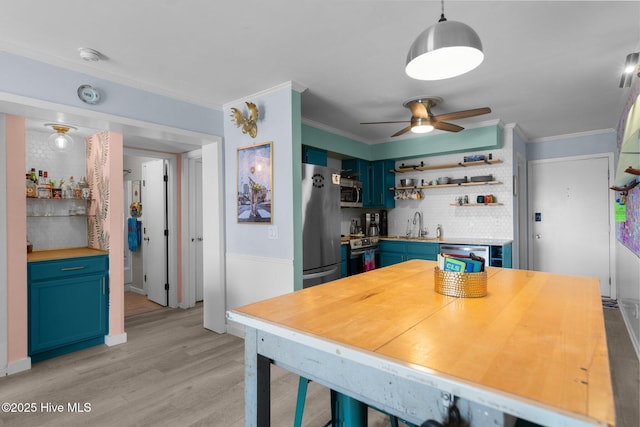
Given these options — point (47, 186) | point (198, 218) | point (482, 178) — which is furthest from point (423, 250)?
point (47, 186)

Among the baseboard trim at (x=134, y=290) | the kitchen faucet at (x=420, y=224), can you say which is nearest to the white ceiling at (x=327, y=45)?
the kitchen faucet at (x=420, y=224)

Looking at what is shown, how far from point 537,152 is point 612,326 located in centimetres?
278

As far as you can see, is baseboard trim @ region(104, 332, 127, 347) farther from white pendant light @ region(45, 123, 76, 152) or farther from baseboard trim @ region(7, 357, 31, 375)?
white pendant light @ region(45, 123, 76, 152)

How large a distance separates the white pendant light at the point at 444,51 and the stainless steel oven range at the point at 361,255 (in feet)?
10.8

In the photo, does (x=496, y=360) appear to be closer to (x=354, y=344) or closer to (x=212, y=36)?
(x=354, y=344)

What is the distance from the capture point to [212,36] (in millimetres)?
2318

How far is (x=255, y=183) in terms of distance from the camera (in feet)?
11.3

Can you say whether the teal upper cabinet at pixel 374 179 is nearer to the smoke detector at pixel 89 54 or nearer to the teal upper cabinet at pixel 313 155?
the teal upper cabinet at pixel 313 155

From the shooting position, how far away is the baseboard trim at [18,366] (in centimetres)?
278

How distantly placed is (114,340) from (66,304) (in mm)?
573

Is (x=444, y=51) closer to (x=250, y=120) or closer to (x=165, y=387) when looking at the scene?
(x=250, y=120)

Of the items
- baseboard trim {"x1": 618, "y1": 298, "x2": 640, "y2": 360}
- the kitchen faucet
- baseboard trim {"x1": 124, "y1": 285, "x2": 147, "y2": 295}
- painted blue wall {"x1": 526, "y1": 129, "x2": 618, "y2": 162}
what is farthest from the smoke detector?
painted blue wall {"x1": 526, "y1": 129, "x2": 618, "y2": 162}

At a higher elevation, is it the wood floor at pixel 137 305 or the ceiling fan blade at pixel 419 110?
the ceiling fan blade at pixel 419 110

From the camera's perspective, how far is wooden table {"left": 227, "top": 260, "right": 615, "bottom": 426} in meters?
0.75
